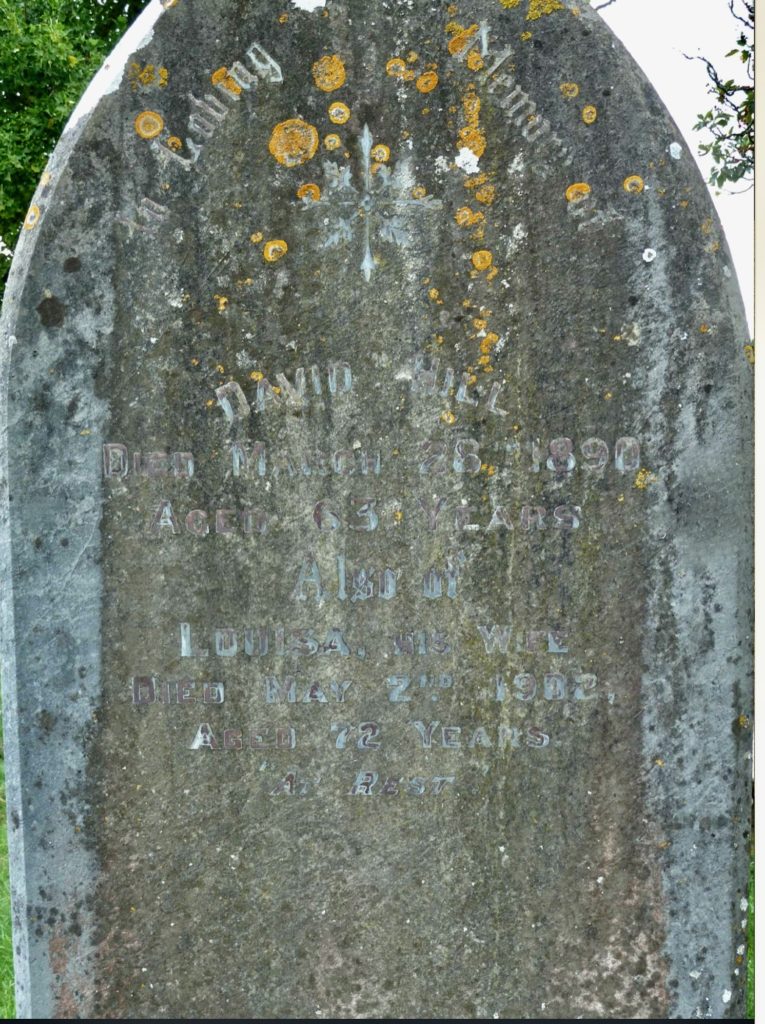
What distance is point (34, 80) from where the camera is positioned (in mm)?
7637

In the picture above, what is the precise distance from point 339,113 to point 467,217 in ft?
1.15

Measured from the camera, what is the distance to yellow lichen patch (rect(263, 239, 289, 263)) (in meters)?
2.33

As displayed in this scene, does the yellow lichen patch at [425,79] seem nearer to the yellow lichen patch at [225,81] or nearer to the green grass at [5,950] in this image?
the yellow lichen patch at [225,81]

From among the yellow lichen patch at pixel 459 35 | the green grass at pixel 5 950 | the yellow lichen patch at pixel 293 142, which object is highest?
the yellow lichen patch at pixel 459 35

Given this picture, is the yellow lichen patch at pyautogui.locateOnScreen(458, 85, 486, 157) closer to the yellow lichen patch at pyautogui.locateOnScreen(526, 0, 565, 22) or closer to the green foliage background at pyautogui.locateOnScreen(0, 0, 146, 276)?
the yellow lichen patch at pyautogui.locateOnScreen(526, 0, 565, 22)

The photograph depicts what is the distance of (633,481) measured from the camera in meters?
2.38

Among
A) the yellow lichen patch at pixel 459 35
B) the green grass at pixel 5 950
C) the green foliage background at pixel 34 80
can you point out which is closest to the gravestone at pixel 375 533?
the yellow lichen patch at pixel 459 35

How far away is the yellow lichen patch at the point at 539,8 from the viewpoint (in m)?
2.29

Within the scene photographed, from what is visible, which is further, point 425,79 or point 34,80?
point 34,80

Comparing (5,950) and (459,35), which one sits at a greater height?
(459,35)

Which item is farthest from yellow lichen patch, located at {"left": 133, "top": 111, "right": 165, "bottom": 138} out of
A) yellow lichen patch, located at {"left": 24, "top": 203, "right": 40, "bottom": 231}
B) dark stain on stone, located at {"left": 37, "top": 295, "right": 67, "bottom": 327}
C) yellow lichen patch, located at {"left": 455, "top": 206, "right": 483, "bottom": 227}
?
yellow lichen patch, located at {"left": 455, "top": 206, "right": 483, "bottom": 227}

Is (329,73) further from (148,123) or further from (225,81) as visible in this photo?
(148,123)

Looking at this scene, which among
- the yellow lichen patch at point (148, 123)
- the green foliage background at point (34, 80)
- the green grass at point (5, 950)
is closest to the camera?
the yellow lichen patch at point (148, 123)

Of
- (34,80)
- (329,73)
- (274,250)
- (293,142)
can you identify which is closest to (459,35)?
(329,73)
